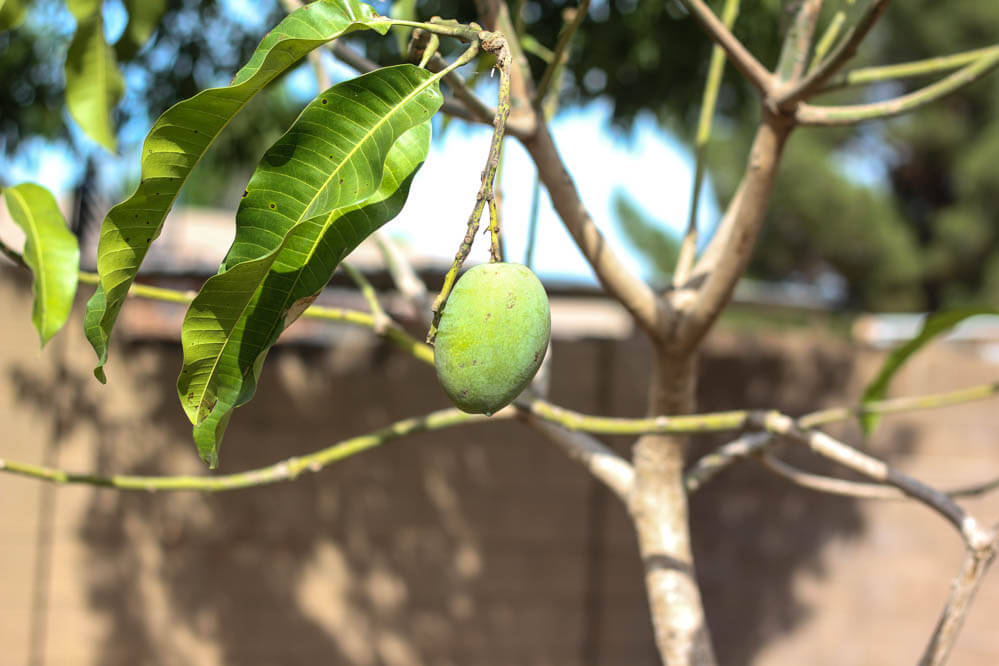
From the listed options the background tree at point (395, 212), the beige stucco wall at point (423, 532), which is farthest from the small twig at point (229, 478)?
the beige stucco wall at point (423, 532)

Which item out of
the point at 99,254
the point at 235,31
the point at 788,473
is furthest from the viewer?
the point at 235,31

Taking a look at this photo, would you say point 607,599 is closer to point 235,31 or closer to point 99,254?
point 235,31

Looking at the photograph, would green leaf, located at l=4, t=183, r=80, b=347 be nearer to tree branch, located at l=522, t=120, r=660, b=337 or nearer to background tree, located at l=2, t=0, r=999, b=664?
background tree, located at l=2, t=0, r=999, b=664

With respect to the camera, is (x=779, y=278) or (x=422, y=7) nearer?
(x=422, y=7)

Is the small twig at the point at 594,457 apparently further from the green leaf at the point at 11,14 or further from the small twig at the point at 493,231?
the green leaf at the point at 11,14

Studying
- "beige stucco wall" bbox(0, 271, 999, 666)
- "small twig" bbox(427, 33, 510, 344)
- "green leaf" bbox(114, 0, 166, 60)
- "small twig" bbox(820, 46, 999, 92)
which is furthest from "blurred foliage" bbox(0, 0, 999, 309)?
"small twig" bbox(427, 33, 510, 344)

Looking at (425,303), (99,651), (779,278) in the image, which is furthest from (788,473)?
(779,278)

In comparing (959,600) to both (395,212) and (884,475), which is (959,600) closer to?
(884,475)
